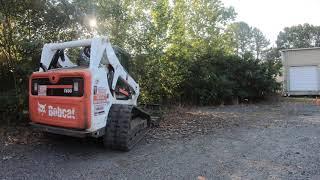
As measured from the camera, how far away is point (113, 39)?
1183 cm

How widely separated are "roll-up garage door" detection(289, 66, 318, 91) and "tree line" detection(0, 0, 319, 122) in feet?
18.2

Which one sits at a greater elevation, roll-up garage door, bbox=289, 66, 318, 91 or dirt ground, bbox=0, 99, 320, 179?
roll-up garage door, bbox=289, 66, 318, 91

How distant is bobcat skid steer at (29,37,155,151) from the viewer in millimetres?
6348

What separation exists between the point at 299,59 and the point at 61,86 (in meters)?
21.5

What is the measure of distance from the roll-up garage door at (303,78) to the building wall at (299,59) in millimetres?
262

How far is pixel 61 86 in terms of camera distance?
6656 millimetres

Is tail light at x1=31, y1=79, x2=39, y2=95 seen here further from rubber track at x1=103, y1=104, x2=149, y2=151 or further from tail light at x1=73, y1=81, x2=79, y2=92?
rubber track at x1=103, y1=104, x2=149, y2=151

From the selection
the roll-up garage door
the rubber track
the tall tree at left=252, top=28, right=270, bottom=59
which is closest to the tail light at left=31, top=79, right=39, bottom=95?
the rubber track

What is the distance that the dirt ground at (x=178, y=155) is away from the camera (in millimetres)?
5688

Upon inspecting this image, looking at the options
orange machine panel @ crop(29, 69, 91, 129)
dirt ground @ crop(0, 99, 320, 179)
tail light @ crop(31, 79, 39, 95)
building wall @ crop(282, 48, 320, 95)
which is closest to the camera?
dirt ground @ crop(0, 99, 320, 179)

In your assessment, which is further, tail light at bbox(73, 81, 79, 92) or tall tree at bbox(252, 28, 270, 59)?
tall tree at bbox(252, 28, 270, 59)

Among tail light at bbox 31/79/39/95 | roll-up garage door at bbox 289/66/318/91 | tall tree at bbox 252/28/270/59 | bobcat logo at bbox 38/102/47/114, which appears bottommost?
bobcat logo at bbox 38/102/47/114

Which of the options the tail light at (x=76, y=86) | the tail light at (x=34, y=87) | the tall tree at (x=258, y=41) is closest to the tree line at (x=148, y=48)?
the tail light at (x=34, y=87)

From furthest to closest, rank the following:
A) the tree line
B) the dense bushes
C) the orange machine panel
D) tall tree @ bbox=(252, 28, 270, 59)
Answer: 1. tall tree @ bbox=(252, 28, 270, 59)
2. the dense bushes
3. the tree line
4. the orange machine panel
